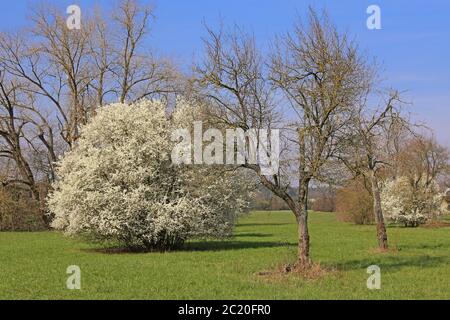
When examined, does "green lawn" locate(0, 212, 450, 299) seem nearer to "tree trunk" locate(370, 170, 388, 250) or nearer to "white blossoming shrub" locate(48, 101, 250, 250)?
"tree trunk" locate(370, 170, 388, 250)

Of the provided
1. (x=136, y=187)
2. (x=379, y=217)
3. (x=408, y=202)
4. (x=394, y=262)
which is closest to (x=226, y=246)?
(x=136, y=187)

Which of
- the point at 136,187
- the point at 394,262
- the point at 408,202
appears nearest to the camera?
the point at 394,262

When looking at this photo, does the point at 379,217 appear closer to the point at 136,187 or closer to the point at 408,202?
the point at 136,187

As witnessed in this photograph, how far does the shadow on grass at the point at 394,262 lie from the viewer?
20.0 meters

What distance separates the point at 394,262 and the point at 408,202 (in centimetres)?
4444

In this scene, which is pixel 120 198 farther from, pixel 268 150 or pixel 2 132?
pixel 2 132

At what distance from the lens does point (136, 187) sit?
27.0m

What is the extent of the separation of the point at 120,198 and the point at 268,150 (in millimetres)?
10597

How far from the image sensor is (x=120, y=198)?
26.2 meters

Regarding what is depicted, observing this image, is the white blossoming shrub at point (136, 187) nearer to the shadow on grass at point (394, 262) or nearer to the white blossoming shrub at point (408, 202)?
the shadow on grass at point (394, 262)

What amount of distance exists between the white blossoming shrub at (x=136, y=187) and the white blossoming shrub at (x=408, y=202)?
39.9 m

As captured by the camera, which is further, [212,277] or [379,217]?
[379,217]

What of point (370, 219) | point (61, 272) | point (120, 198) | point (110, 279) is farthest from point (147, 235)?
point (370, 219)

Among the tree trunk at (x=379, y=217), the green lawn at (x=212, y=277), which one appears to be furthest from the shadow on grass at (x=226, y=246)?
the tree trunk at (x=379, y=217)
